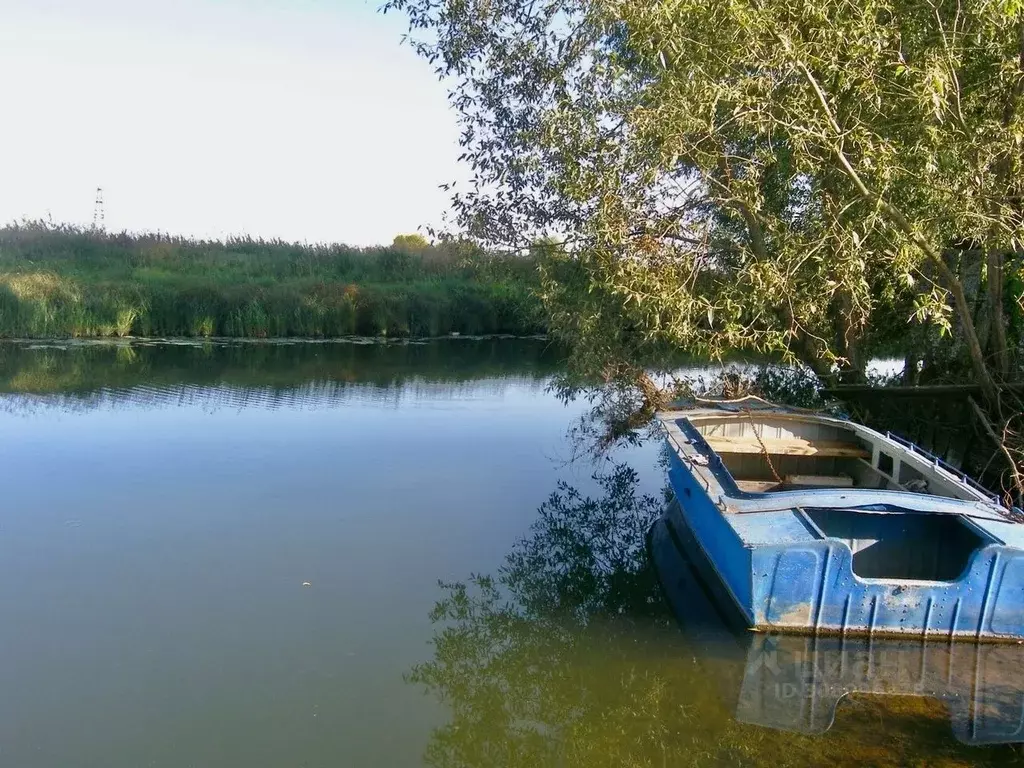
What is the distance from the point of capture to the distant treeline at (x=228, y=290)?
21.6 m

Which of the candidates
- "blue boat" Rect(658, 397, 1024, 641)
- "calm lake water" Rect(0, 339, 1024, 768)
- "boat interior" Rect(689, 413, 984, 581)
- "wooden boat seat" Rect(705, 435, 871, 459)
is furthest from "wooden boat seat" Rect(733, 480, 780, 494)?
"calm lake water" Rect(0, 339, 1024, 768)

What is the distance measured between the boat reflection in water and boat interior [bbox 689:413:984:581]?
662 millimetres

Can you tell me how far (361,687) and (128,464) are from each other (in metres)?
5.95

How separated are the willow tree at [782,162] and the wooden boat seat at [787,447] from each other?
91 centimetres

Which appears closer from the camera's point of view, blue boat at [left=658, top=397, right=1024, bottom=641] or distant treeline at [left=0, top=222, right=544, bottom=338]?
blue boat at [left=658, top=397, right=1024, bottom=641]

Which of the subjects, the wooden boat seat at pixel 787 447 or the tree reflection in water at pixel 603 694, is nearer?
the tree reflection in water at pixel 603 694

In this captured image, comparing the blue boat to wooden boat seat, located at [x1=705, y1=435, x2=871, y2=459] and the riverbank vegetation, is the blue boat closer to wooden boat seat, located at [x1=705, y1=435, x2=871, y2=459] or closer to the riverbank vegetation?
wooden boat seat, located at [x1=705, y1=435, x2=871, y2=459]


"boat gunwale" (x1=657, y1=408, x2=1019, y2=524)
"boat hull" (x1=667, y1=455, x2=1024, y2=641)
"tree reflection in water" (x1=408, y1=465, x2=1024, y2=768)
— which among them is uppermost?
"boat gunwale" (x1=657, y1=408, x2=1019, y2=524)

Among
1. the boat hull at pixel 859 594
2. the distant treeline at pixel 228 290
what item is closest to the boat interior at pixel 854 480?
the boat hull at pixel 859 594

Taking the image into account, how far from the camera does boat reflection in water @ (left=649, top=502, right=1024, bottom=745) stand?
16.7 ft

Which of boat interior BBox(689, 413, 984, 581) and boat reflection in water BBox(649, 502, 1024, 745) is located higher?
boat interior BBox(689, 413, 984, 581)

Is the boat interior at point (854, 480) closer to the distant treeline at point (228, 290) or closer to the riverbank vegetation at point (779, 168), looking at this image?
the riverbank vegetation at point (779, 168)

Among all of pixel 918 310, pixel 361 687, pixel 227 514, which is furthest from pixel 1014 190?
pixel 227 514

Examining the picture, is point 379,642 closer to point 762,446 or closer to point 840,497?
point 840,497
